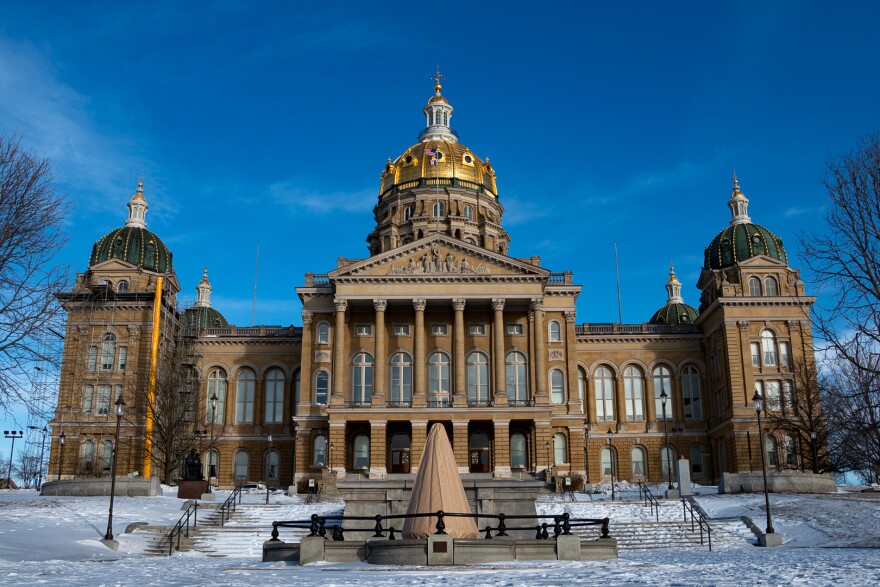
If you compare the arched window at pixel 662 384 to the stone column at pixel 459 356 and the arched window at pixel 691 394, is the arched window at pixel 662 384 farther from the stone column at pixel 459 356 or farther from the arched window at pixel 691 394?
the stone column at pixel 459 356

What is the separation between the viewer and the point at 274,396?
6900 centimetres

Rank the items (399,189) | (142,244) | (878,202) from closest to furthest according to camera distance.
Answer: (878,202), (142,244), (399,189)

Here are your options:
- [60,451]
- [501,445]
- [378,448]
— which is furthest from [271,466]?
[501,445]

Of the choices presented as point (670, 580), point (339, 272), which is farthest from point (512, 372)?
point (670, 580)

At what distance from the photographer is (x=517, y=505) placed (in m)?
32.7

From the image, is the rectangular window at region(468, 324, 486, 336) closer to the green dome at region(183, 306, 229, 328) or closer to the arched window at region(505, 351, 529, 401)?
the arched window at region(505, 351, 529, 401)

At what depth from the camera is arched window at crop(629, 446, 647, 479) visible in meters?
67.2

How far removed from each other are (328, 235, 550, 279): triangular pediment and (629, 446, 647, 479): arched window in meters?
16.8

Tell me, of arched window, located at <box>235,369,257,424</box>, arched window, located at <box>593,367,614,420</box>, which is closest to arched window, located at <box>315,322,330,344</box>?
arched window, located at <box>235,369,257,424</box>

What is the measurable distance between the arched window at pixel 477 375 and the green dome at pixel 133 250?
78.7 ft

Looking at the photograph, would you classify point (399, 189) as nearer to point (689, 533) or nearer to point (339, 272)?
point (339, 272)

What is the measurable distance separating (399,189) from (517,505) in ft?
168

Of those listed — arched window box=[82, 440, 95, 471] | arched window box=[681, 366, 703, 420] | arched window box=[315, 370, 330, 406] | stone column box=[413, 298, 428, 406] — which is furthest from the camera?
arched window box=[681, 366, 703, 420]

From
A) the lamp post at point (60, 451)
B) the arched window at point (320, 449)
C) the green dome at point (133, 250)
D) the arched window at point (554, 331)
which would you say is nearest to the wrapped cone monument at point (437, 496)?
the arched window at point (320, 449)
